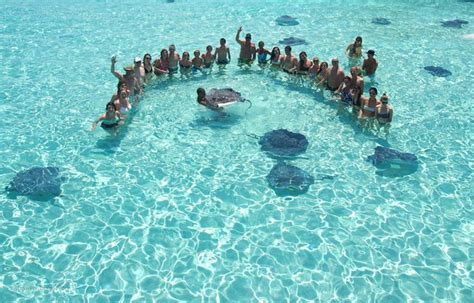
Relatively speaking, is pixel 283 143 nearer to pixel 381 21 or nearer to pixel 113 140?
pixel 113 140

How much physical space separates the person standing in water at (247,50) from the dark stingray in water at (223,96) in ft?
9.25

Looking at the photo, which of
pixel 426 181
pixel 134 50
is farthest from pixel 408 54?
pixel 134 50

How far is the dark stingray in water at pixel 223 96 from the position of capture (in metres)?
13.0

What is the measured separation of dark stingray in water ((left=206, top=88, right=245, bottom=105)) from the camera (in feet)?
42.5

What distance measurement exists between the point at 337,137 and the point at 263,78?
4.42m

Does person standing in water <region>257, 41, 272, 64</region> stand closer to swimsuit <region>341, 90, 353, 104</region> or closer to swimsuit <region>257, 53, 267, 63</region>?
swimsuit <region>257, 53, 267, 63</region>

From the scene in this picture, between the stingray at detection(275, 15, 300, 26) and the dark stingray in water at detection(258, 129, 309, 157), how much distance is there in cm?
1049

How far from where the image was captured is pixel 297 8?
2294 centimetres

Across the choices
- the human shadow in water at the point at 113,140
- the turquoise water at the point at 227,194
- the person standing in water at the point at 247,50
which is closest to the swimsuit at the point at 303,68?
the turquoise water at the point at 227,194

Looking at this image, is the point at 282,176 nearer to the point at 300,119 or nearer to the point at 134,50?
the point at 300,119

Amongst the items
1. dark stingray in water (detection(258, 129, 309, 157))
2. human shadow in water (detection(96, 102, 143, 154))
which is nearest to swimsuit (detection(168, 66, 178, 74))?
human shadow in water (detection(96, 102, 143, 154))

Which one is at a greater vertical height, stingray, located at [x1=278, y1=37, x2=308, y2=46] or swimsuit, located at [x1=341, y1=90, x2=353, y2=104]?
swimsuit, located at [x1=341, y1=90, x2=353, y2=104]

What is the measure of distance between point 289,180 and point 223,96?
4.10 metres

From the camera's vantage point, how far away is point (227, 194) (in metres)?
9.94
